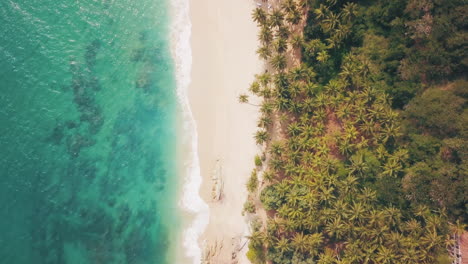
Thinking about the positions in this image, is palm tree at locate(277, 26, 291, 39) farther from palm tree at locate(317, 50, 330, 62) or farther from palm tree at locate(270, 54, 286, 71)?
palm tree at locate(317, 50, 330, 62)

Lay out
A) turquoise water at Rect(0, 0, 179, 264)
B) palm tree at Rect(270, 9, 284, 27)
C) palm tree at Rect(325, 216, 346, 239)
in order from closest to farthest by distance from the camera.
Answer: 1. palm tree at Rect(325, 216, 346, 239)
2. palm tree at Rect(270, 9, 284, 27)
3. turquoise water at Rect(0, 0, 179, 264)

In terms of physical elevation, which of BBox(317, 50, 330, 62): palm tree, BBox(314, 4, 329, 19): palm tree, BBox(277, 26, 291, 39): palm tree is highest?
BBox(314, 4, 329, 19): palm tree

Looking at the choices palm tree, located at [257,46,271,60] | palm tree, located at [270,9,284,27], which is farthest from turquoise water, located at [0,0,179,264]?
palm tree, located at [270,9,284,27]

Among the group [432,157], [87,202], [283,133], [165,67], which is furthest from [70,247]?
[432,157]

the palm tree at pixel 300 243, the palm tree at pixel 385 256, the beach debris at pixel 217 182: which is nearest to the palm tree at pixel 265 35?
the beach debris at pixel 217 182

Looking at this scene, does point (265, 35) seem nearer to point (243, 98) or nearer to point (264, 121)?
point (243, 98)

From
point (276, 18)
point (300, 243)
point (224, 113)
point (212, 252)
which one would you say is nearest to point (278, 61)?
point (276, 18)
